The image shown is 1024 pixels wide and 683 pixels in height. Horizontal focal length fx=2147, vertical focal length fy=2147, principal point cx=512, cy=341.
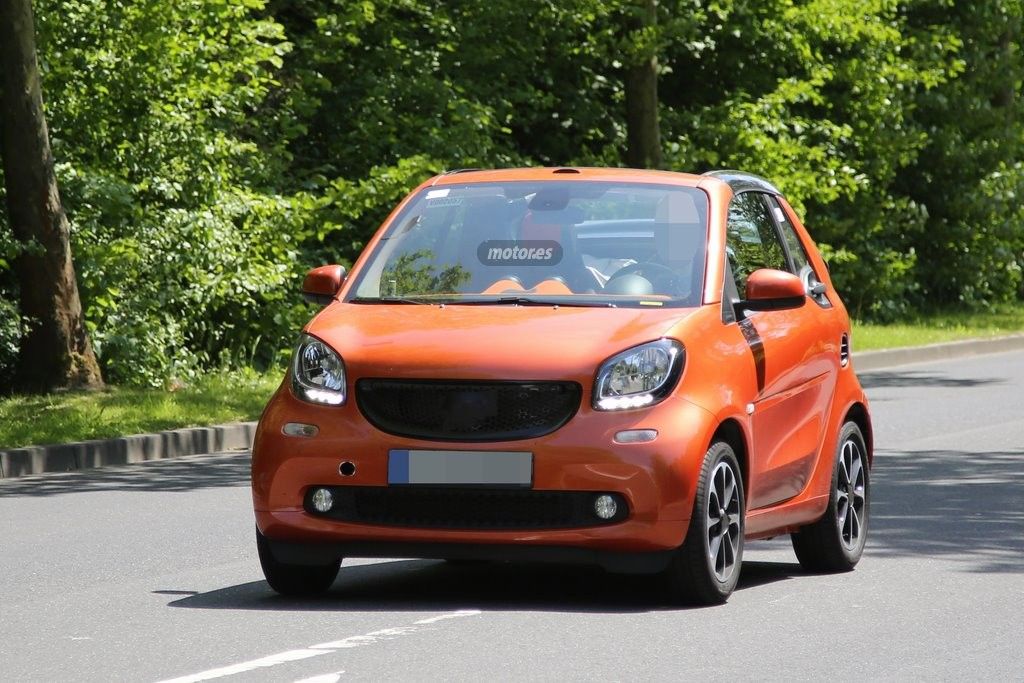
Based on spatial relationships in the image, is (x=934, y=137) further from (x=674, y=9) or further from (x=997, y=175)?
(x=674, y=9)

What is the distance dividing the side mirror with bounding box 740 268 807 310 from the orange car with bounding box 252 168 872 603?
1 centimetres

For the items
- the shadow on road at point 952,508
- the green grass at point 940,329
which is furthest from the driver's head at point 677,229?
the green grass at point 940,329

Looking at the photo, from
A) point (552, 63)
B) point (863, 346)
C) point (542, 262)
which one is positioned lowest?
point (863, 346)

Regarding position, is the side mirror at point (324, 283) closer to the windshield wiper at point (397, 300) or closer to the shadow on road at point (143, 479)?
the windshield wiper at point (397, 300)

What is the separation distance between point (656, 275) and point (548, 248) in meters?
0.45

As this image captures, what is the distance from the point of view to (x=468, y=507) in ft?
25.3

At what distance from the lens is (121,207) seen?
64.8ft

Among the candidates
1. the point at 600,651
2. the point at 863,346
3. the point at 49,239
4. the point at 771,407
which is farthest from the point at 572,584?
the point at 863,346

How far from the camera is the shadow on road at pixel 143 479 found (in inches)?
511

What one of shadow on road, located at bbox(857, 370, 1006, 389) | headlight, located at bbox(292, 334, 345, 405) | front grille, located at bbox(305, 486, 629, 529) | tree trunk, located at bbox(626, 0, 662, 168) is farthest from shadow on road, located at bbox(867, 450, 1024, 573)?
tree trunk, located at bbox(626, 0, 662, 168)

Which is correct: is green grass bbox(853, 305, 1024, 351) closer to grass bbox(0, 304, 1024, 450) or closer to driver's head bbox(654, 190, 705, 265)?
grass bbox(0, 304, 1024, 450)

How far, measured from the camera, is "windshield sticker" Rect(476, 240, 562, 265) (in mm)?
8516

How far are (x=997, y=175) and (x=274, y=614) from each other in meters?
28.8

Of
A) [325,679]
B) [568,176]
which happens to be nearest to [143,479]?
[568,176]
